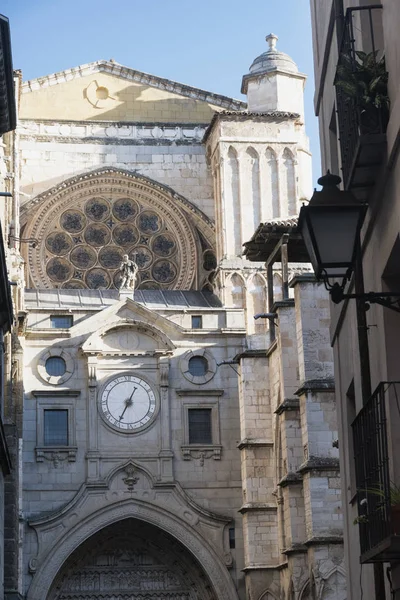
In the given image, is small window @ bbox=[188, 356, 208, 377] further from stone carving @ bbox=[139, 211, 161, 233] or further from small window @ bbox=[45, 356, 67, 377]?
stone carving @ bbox=[139, 211, 161, 233]

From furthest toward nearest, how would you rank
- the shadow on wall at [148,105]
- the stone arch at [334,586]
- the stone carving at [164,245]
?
the shadow on wall at [148,105], the stone carving at [164,245], the stone arch at [334,586]

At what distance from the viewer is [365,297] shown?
9.59 meters

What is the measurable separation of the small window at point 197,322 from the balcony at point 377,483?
971 inches

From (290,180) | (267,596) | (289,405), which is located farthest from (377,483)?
(290,180)

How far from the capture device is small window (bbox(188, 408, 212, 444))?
35.1m

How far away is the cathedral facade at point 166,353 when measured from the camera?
29.1m

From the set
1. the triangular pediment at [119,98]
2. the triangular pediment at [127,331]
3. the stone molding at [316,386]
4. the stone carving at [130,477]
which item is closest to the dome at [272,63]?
the triangular pediment at [119,98]

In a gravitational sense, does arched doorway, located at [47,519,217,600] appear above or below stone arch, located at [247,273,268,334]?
below

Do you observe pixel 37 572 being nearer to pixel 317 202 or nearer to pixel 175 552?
pixel 175 552

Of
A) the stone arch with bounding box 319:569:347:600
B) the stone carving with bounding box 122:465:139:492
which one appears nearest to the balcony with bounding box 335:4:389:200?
the stone arch with bounding box 319:569:347:600

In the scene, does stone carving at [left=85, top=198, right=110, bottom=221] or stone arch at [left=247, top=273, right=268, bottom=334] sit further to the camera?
stone carving at [left=85, top=198, right=110, bottom=221]

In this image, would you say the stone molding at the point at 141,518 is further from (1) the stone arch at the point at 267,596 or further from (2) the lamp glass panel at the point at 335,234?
(2) the lamp glass panel at the point at 335,234

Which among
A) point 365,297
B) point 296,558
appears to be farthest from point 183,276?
point 365,297

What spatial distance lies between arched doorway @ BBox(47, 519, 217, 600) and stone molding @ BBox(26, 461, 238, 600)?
1.51 ft
